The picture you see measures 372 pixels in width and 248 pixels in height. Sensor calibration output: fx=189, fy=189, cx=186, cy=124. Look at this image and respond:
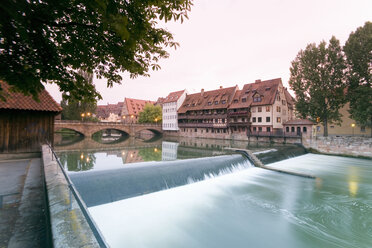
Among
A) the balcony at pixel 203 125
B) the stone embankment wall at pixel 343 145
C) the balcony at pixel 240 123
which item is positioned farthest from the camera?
the balcony at pixel 203 125

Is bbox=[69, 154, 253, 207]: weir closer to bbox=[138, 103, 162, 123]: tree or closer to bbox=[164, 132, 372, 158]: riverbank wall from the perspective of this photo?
bbox=[164, 132, 372, 158]: riverbank wall

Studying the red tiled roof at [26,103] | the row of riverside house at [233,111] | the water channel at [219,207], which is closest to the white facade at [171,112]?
the row of riverside house at [233,111]

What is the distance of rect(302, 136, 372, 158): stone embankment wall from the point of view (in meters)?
22.5

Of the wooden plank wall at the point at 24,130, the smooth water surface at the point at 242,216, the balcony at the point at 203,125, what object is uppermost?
the balcony at the point at 203,125

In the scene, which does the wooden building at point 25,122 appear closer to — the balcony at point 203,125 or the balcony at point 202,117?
the balcony at point 203,125

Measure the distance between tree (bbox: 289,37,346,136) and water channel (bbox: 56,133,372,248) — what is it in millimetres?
18276

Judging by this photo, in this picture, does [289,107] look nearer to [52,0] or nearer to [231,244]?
[231,244]

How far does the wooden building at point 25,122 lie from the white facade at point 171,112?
45.8 metres

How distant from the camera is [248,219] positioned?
7.90 metres

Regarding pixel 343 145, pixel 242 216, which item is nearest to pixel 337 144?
pixel 343 145

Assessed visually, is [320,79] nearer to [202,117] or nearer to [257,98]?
[257,98]

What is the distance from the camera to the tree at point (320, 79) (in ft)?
90.1

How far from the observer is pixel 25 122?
11.2 m

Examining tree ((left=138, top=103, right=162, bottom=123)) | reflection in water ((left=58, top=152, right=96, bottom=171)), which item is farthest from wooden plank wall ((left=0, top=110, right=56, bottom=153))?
tree ((left=138, top=103, right=162, bottom=123))
